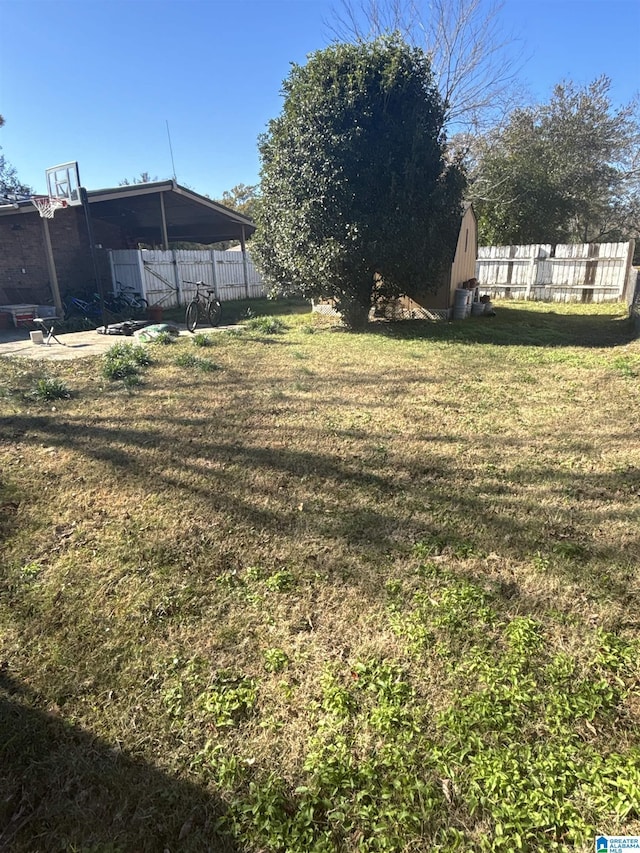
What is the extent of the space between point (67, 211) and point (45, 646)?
1737 cm

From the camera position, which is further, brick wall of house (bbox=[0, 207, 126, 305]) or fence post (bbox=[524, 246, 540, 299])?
fence post (bbox=[524, 246, 540, 299])

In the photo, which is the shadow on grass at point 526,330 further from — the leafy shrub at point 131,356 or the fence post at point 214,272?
the fence post at point 214,272

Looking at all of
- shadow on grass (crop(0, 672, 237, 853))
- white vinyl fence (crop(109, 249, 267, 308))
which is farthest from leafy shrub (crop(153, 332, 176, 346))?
shadow on grass (crop(0, 672, 237, 853))

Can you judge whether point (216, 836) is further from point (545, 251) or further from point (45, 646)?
point (545, 251)

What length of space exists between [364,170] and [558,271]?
9807 millimetres

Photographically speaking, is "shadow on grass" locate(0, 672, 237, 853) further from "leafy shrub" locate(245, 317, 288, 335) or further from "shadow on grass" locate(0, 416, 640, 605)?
"leafy shrub" locate(245, 317, 288, 335)

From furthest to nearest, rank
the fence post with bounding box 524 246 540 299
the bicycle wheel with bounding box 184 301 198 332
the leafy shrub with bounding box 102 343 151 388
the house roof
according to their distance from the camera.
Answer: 1. the fence post with bounding box 524 246 540 299
2. the house roof
3. the bicycle wheel with bounding box 184 301 198 332
4. the leafy shrub with bounding box 102 343 151 388

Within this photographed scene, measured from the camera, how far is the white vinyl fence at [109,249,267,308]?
15578 millimetres

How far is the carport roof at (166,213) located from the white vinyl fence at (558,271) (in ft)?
31.3

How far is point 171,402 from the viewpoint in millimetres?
5836

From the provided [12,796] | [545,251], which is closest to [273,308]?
[545,251]

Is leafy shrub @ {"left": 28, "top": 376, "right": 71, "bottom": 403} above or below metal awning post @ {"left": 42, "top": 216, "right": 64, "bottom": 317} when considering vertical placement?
below

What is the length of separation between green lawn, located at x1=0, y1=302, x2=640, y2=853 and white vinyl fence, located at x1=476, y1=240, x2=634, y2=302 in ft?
42.3

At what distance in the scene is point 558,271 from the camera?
16.4m
